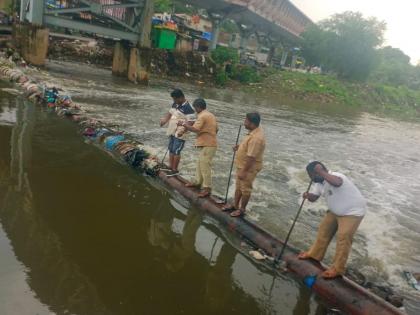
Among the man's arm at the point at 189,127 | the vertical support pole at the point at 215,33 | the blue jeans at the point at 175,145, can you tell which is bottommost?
the blue jeans at the point at 175,145

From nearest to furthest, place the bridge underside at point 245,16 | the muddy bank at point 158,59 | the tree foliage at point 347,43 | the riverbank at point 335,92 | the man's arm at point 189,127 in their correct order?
the man's arm at point 189,127
the muddy bank at point 158,59
the bridge underside at point 245,16
the riverbank at point 335,92
the tree foliage at point 347,43

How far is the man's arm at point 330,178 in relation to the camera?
4910 millimetres

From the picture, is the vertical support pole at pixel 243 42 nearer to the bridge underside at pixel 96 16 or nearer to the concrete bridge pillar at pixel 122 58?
the bridge underside at pixel 96 16

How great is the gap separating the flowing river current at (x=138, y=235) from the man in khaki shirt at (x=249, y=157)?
0.77 metres

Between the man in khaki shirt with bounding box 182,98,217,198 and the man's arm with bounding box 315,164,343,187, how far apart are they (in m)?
2.82

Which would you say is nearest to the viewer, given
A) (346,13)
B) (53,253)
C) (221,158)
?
(53,253)

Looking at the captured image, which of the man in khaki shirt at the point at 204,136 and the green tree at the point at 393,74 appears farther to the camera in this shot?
the green tree at the point at 393,74

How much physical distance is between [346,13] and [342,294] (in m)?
60.1

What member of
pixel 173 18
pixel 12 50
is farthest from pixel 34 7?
pixel 173 18

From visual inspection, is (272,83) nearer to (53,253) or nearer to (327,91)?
(327,91)

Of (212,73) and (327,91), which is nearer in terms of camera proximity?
(212,73)

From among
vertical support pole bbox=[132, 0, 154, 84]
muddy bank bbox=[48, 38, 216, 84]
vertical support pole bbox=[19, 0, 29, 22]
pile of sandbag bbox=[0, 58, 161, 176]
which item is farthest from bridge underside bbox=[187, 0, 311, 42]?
pile of sandbag bbox=[0, 58, 161, 176]

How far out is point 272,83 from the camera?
4156cm

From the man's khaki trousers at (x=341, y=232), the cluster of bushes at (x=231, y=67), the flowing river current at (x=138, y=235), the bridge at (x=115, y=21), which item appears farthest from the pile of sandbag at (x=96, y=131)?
the cluster of bushes at (x=231, y=67)
